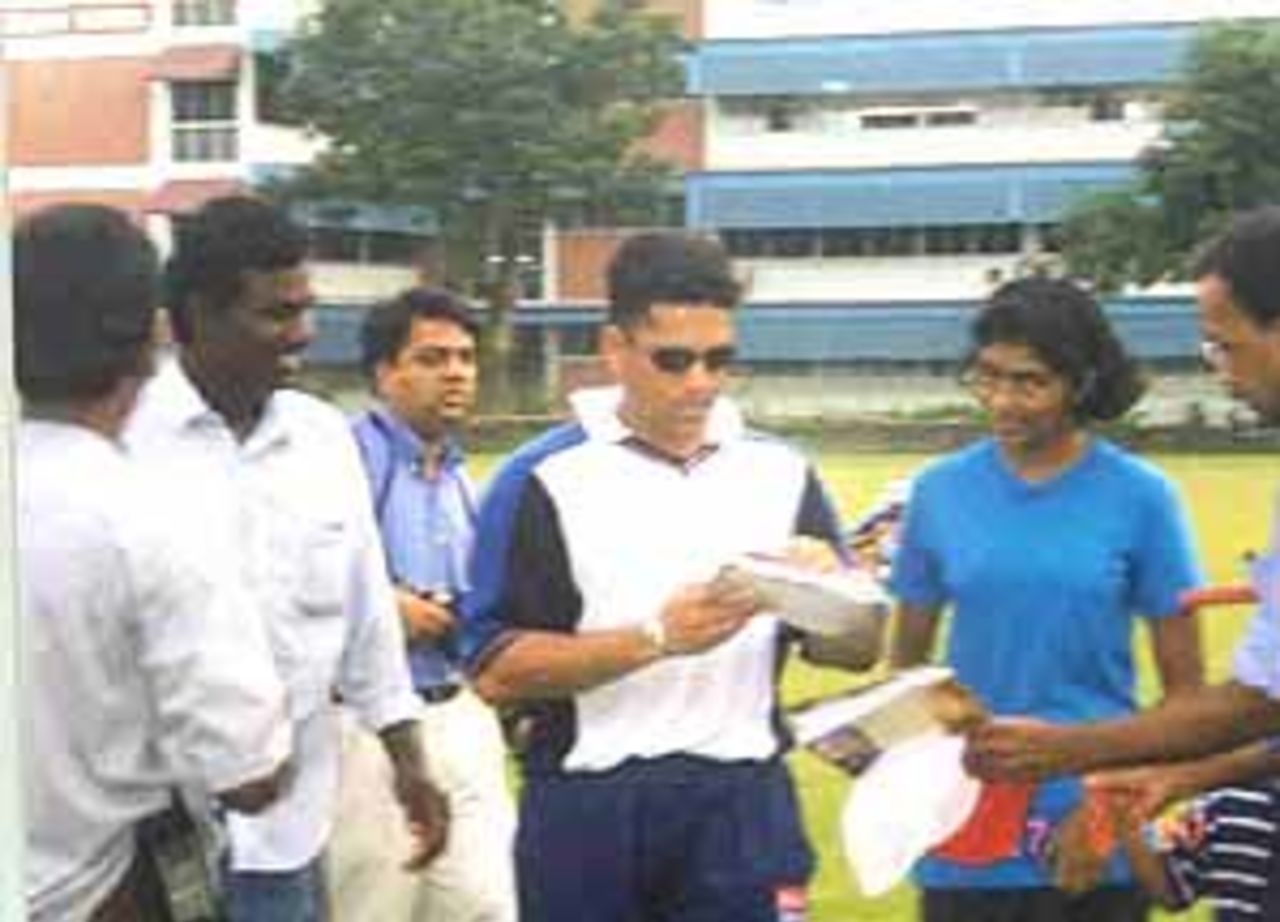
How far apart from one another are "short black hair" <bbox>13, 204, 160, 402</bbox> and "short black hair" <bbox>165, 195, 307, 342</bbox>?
2.69ft

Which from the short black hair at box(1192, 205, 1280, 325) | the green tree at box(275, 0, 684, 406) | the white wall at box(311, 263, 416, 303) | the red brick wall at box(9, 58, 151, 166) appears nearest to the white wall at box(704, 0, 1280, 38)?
the green tree at box(275, 0, 684, 406)

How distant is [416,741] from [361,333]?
1.68 m

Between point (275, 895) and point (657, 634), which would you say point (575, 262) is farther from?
point (657, 634)

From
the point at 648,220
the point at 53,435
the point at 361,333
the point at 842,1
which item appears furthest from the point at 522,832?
the point at 842,1

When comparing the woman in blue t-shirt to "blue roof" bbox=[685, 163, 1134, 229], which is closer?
the woman in blue t-shirt

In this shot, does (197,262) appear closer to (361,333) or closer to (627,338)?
(627,338)

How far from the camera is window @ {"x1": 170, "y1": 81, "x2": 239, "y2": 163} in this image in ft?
170

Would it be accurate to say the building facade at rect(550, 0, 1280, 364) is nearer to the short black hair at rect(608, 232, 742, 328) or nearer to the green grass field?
the green grass field

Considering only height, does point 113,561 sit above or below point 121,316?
below

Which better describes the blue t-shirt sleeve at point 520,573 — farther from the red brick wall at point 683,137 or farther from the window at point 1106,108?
the window at point 1106,108

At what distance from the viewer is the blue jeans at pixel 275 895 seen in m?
3.89

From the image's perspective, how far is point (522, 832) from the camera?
159 inches

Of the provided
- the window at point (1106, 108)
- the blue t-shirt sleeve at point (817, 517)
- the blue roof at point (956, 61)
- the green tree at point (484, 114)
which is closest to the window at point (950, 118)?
the blue roof at point (956, 61)

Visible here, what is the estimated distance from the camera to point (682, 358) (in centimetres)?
392
